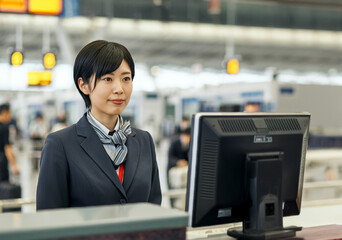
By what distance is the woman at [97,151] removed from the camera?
2.22m

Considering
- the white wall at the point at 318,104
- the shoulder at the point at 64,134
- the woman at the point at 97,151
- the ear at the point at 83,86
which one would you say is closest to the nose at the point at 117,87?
the woman at the point at 97,151

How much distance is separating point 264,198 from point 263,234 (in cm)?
14

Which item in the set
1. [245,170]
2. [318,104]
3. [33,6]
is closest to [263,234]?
[245,170]

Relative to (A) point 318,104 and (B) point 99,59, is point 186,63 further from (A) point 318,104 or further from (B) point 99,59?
(B) point 99,59

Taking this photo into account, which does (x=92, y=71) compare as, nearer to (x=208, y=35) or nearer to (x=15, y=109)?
(x=208, y=35)

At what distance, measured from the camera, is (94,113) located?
7.80 ft

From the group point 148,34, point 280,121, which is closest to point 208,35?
point 148,34

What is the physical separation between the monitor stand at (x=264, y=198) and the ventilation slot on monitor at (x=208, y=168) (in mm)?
159

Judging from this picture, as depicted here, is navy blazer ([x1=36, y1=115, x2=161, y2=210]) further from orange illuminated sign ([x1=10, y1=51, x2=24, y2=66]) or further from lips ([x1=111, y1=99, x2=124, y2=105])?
orange illuminated sign ([x1=10, y1=51, x2=24, y2=66])

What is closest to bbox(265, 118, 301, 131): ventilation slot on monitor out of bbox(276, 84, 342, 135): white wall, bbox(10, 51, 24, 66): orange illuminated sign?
bbox(10, 51, 24, 66): orange illuminated sign

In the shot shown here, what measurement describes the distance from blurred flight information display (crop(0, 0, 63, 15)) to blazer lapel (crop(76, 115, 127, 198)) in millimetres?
3639

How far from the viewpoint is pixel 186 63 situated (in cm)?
3500

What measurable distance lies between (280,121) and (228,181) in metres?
0.37

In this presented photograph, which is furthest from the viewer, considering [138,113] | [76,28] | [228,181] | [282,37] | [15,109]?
[15,109]
